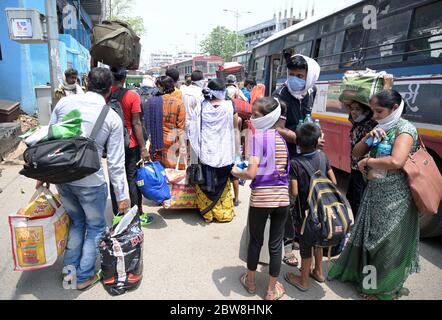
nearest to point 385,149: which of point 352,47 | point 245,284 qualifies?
Result: point 245,284

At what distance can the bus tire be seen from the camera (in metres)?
3.37

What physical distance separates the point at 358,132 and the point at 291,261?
139 cm

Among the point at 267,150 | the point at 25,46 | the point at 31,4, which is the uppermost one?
the point at 31,4

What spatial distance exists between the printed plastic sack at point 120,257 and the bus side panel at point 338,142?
138 inches

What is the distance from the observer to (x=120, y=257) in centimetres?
259

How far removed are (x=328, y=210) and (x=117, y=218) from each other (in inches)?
68.3

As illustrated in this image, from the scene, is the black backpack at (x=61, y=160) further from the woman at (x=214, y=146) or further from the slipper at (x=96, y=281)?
the woman at (x=214, y=146)

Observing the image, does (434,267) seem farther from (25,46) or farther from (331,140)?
(25,46)

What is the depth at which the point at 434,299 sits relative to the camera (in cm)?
263

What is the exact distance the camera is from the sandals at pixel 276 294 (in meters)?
2.54

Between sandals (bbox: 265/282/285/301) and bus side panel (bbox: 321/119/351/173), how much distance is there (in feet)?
9.19

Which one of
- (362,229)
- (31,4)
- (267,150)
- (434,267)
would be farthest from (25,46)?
(434,267)

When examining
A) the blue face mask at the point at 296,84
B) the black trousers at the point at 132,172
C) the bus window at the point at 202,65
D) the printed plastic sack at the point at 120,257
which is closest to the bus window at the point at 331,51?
the blue face mask at the point at 296,84

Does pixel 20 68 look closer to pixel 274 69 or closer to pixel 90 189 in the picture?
pixel 274 69
